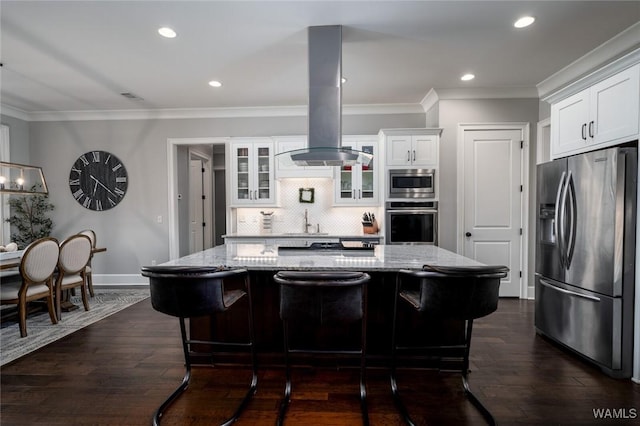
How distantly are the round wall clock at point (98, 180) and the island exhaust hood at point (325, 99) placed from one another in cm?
385

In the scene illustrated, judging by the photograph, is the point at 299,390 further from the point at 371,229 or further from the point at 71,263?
the point at 71,263

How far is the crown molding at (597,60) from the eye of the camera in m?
2.87

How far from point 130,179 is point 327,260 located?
441 cm

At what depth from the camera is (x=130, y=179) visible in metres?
5.27

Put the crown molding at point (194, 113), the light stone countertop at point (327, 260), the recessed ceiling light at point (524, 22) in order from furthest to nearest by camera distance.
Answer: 1. the crown molding at point (194, 113)
2. the recessed ceiling light at point (524, 22)
3. the light stone countertop at point (327, 260)

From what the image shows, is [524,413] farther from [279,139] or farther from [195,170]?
[195,170]

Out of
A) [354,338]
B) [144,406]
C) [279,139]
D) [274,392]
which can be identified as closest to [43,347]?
[144,406]

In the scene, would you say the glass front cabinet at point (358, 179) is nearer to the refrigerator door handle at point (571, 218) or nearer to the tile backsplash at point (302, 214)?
the tile backsplash at point (302, 214)

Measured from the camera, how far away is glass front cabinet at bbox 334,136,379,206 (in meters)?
4.78

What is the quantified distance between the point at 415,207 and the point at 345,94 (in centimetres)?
186

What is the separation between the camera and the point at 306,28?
110 inches

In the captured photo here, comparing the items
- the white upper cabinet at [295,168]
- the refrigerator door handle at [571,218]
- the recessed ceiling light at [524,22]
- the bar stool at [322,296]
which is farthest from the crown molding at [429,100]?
the bar stool at [322,296]

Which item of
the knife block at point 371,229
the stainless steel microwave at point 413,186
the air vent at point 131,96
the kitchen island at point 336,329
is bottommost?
the kitchen island at point 336,329

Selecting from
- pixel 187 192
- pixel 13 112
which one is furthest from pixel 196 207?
pixel 13 112
